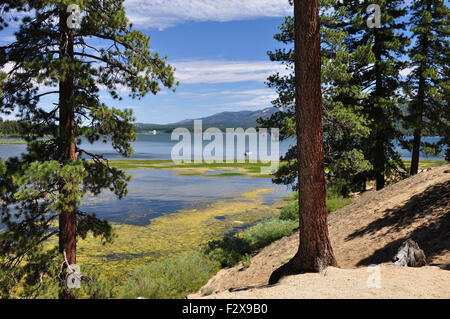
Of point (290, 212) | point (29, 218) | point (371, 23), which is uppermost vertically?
point (371, 23)

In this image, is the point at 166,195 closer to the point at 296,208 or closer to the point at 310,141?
the point at 296,208

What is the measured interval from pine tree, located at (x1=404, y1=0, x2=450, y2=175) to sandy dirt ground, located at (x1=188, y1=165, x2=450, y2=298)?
7.10 meters

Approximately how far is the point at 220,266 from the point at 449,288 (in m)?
8.41

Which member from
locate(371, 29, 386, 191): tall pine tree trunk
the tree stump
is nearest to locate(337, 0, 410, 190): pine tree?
locate(371, 29, 386, 191): tall pine tree trunk

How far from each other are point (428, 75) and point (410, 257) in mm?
15663

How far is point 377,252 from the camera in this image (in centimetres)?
941

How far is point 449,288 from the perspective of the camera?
5777mm

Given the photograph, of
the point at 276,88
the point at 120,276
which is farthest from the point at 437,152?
the point at 120,276

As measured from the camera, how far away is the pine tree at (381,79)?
18344mm

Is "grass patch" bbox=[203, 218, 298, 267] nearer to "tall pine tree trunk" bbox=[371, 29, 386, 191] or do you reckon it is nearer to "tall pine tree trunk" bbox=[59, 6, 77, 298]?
"tall pine tree trunk" bbox=[59, 6, 77, 298]

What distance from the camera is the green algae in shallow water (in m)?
13.7

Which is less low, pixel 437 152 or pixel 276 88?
pixel 276 88

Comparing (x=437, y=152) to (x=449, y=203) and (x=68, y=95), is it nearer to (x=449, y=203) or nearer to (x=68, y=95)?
(x=449, y=203)

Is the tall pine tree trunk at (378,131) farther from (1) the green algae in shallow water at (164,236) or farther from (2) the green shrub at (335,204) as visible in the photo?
(1) the green algae in shallow water at (164,236)
